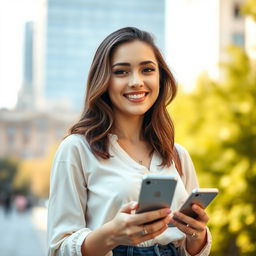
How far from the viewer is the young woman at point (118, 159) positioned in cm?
212

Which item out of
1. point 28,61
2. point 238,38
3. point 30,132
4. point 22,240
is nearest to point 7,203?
point 22,240

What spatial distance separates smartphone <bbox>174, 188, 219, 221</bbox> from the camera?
1959mm

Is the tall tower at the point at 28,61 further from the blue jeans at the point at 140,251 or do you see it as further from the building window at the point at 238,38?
the blue jeans at the point at 140,251

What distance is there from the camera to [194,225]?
209 centimetres

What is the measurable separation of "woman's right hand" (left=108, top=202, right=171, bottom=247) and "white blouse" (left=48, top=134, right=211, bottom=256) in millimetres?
191

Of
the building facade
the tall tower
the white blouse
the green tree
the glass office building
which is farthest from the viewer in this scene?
the tall tower

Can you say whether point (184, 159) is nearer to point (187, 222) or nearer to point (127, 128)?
point (127, 128)

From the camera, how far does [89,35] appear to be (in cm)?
11200

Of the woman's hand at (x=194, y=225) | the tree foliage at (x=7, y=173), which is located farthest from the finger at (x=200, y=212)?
the tree foliage at (x=7, y=173)

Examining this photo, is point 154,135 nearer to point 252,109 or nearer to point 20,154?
point 252,109

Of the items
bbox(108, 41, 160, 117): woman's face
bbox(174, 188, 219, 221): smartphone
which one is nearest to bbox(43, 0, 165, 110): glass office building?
bbox(108, 41, 160, 117): woman's face

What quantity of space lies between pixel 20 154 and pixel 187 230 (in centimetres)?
9887

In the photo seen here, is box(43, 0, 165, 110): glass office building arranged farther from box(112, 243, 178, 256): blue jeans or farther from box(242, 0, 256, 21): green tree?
box(112, 243, 178, 256): blue jeans

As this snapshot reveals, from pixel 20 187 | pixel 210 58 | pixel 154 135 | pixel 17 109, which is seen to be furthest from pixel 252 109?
pixel 17 109
